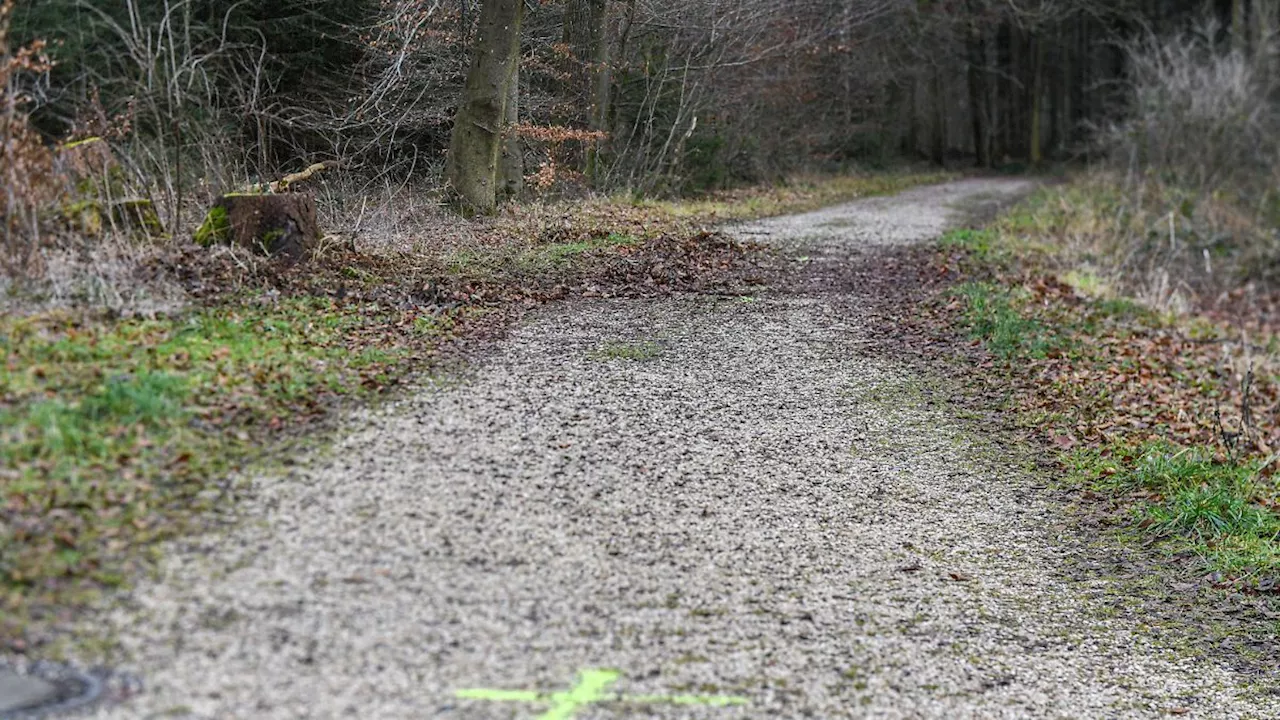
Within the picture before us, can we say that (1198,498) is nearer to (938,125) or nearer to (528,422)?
(528,422)

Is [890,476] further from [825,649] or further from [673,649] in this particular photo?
[673,649]

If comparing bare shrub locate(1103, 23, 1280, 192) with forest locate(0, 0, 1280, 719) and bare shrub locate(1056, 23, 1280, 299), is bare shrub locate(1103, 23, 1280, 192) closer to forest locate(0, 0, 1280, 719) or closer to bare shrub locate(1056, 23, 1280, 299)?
bare shrub locate(1056, 23, 1280, 299)

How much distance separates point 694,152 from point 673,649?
16.2 meters

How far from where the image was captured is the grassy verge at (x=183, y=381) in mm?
4324

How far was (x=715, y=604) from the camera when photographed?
197 inches

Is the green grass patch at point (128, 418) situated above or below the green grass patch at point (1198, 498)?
above

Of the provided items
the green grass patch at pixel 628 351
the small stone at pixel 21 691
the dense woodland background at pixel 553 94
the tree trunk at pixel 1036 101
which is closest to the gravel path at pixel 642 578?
the small stone at pixel 21 691

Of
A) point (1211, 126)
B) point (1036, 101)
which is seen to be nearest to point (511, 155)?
point (1211, 126)

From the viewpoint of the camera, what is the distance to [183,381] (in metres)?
5.76

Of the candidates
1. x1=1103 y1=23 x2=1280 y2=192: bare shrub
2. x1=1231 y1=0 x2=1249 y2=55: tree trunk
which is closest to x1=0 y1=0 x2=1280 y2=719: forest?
x1=1103 y1=23 x2=1280 y2=192: bare shrub

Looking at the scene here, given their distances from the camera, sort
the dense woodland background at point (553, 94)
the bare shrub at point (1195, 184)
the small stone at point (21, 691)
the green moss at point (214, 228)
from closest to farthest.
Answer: the small stone at point (21, 691)
the green moss at point (214, 228)
the dense woodland background at point (553, 94)
the bare shrub at point (1195, 184)

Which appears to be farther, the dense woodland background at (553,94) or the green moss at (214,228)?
the dense woodland background at (553,94)

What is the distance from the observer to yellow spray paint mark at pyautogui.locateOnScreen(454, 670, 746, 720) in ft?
13.1

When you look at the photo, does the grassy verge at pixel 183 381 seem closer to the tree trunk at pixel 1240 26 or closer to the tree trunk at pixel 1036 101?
the tree trunk at pixel 1240 26
